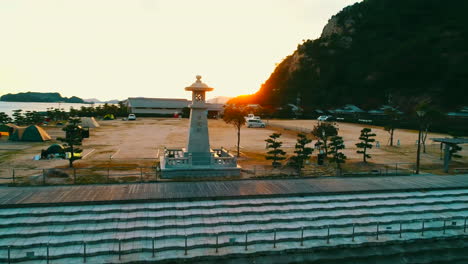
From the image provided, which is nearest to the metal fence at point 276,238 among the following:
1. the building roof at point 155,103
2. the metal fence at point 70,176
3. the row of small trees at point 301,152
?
the metal fence at point 70,176

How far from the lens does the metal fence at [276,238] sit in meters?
10.2

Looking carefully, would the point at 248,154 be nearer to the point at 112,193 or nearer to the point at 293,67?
the point at 112,193

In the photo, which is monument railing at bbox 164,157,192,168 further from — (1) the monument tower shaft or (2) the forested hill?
(2) the forested hill

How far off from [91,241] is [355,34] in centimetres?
12469

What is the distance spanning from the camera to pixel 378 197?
1532 centimetres

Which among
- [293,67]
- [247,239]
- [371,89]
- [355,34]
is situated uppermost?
[355,34]

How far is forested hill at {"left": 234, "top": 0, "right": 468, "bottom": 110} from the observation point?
85688 mm

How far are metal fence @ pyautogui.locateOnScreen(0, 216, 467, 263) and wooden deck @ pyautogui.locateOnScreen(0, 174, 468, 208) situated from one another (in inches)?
109

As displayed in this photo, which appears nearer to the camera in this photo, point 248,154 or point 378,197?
point 378,197

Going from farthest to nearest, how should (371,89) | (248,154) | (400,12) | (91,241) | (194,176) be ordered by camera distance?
(400,12) < (371,89) < (248,154) < (194,176) < (91,241)

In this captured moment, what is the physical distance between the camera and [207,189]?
50.6ft

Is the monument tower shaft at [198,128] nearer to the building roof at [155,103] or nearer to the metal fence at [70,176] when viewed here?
the metal fence at [70,176]

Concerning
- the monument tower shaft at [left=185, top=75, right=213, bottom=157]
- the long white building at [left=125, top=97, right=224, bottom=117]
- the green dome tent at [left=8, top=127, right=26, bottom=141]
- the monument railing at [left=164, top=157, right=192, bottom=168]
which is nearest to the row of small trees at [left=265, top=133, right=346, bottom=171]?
the monument tower shaft at [left=185, top=75, right=213, bottom=157]

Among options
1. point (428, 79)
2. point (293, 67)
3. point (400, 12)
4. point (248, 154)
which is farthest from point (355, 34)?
point (248, 154)
